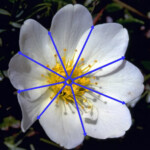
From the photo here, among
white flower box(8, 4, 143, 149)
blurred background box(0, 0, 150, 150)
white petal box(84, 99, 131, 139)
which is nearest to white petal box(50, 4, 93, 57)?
white flower box(8, 4, 143, 149)

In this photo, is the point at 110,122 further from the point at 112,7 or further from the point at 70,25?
the point at 112,7

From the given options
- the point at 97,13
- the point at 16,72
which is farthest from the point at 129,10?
the point at 16,72

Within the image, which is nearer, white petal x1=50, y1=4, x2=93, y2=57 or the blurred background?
white petal x1=50, y1=4, x2=93, y2=57

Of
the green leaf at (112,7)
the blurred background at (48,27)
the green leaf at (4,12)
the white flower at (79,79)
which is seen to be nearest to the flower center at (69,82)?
the white flower at (79,79)

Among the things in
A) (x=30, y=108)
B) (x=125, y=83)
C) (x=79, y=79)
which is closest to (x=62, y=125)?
(x=30, y=108)

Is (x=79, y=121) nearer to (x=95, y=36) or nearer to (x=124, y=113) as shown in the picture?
(x=124, y=113)

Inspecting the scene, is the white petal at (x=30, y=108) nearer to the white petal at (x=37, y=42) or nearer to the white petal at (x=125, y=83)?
the white petal at (x=37, y=42)

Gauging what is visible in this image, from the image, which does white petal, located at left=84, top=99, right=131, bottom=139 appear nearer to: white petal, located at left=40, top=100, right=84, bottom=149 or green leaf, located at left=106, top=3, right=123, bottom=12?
white petal, located at left=40, top=100, right=84, bottom=149
